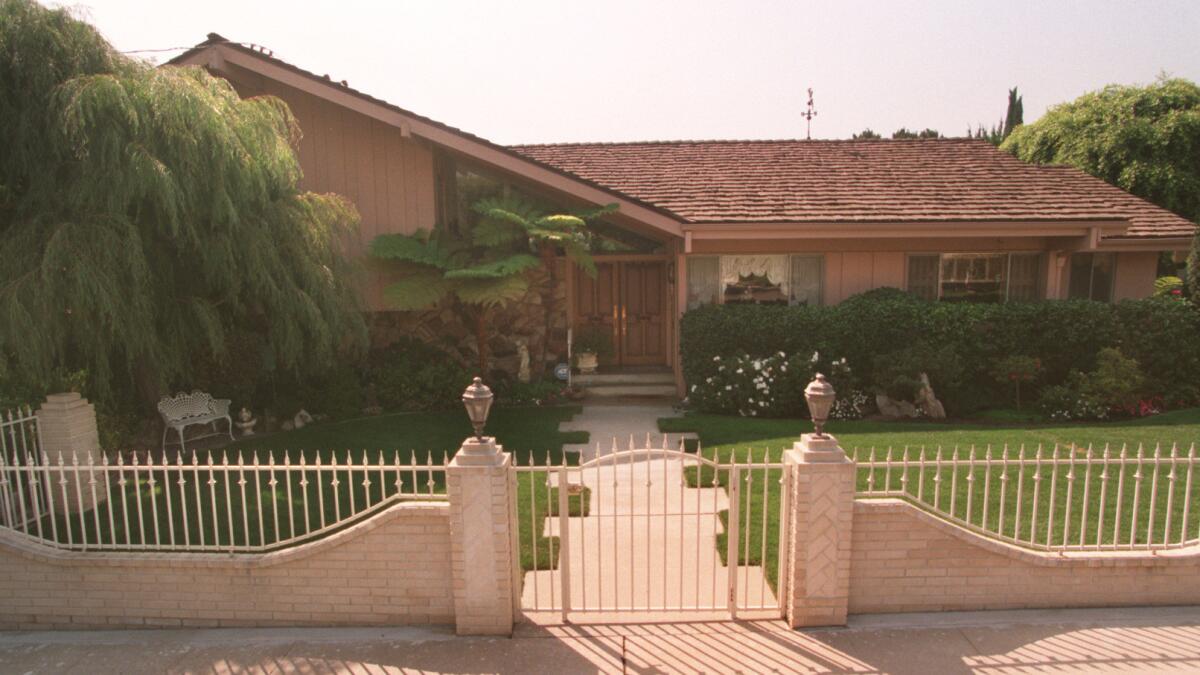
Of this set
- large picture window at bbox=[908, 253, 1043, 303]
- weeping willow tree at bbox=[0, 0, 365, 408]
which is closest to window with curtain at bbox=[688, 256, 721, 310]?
large picture window at bbox=[908, 253, 1043, 303]

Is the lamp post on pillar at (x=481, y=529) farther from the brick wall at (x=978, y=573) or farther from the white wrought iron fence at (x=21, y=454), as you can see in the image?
the white wrought iron fence at (x=21, y=454)

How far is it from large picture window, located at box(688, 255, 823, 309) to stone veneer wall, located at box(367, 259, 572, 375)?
245 cm

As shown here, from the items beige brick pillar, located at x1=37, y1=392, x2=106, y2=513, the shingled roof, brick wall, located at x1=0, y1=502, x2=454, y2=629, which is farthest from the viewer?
the shingled roof

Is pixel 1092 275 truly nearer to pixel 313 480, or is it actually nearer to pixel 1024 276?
pixel 1024 276

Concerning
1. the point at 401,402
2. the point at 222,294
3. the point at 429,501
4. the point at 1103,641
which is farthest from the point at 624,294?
the point at 1103,641

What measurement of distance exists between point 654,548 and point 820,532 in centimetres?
173

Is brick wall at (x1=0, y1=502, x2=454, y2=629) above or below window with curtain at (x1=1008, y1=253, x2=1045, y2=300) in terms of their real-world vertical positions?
below

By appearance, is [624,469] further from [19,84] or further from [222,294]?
[19,84]

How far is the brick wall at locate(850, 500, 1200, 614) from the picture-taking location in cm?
515

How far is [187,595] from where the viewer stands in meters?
5.26

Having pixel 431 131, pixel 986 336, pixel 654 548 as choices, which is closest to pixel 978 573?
pixel 654 548

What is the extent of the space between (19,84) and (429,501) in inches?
258

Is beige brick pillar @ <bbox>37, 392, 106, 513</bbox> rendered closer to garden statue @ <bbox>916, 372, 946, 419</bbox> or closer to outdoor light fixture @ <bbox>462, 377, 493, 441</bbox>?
outdoor light fixture @ <bbox>462, 377, 493, 441</bbox>

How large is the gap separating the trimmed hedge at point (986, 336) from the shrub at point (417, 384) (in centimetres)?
392
